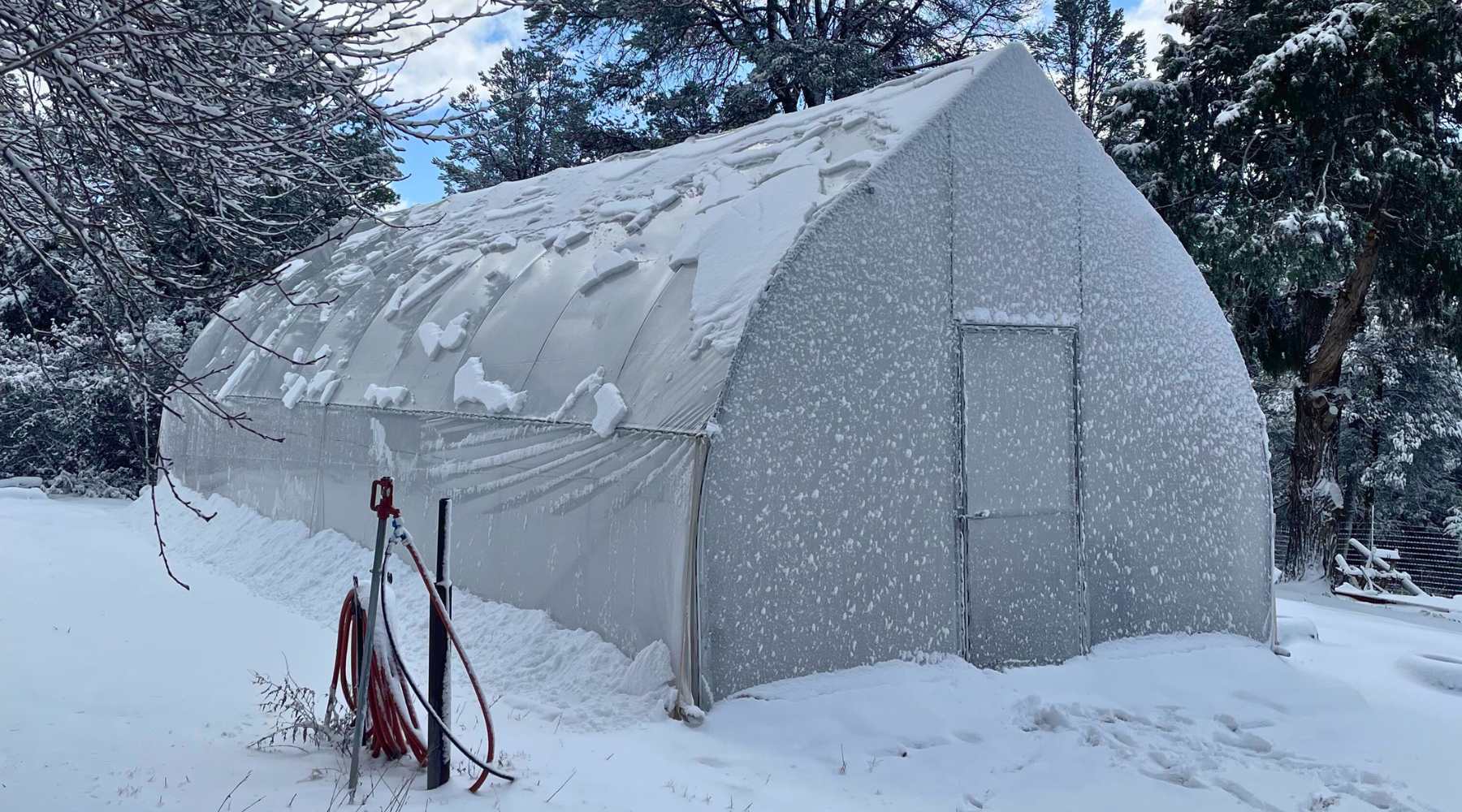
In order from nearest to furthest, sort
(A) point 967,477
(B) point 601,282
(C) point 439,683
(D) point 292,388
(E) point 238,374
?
(C) point 439,683 < (A) point 967,477 < (B) point 601,282 < (D) point 292,388 < (E) point 238,374

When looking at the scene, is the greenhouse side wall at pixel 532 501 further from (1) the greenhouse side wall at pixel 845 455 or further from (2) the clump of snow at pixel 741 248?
(2) the clump of snow at pixel 741 248

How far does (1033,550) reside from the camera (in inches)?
250

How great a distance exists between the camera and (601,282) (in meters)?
6.98

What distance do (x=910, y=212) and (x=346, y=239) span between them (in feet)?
27.9

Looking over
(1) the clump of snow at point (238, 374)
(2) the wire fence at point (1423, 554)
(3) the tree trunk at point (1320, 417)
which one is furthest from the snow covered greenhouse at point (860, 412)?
(2) the wire fence at point (1423, 554)

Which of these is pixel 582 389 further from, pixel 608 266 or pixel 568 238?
pixel 568 238

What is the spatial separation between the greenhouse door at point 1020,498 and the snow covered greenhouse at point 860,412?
0.7 inches

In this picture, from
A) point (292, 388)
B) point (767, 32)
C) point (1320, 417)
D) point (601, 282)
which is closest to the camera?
point (601, 282)

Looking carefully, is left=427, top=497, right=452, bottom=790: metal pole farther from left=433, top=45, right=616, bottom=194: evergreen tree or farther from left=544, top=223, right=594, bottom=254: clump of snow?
left=433, top=45, right=616, bottom=194: evergreen tree

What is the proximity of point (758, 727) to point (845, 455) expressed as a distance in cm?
144

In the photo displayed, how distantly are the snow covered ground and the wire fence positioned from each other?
1622 cm

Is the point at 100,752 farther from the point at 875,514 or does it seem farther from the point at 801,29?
the point at 801,29

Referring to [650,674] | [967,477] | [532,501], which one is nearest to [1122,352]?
[967,477]

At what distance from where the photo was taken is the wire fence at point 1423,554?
2148cm
